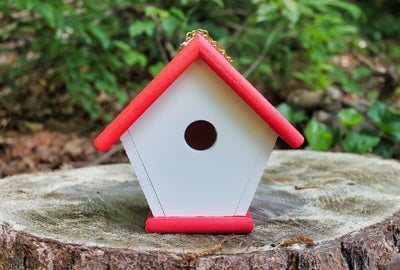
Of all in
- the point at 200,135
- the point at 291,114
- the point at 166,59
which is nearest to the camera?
the point at 200,135

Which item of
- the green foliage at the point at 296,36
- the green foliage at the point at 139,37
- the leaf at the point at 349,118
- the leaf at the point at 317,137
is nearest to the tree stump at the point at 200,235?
the leaf at the point at 317,137

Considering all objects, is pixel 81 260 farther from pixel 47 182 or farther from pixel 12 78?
pixel 12 78

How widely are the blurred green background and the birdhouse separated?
1942 mm

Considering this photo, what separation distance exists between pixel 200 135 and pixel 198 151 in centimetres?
33

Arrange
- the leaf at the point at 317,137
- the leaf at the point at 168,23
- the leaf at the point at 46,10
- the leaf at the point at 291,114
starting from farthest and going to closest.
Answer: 1. the leaf at the point at 291,114
2. the leaf at the point at 317,137
3. the leaf at the point at 168,23
4. the leaf at the point at 46,10

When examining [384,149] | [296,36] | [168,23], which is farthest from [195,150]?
[296,36]

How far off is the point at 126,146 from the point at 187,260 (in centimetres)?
52

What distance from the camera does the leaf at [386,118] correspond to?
373cm

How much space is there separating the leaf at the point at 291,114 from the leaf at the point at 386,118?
32.3 inches

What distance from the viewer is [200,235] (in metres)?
1.63

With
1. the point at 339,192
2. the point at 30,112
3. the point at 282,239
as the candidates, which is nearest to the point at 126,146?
the point at 282,239

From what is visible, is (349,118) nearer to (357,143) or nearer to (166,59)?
(357,143)

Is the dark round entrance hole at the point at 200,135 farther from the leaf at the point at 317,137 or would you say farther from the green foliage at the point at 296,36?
the green foliage at the point at 296,36

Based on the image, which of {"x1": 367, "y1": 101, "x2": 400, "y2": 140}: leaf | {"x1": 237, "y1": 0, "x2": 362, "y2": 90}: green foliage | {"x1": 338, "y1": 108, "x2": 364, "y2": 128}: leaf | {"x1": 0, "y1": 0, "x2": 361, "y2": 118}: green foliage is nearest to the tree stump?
{"x1": 338, "y1": 108, "x2": 364, "y2": 128}: leaf
